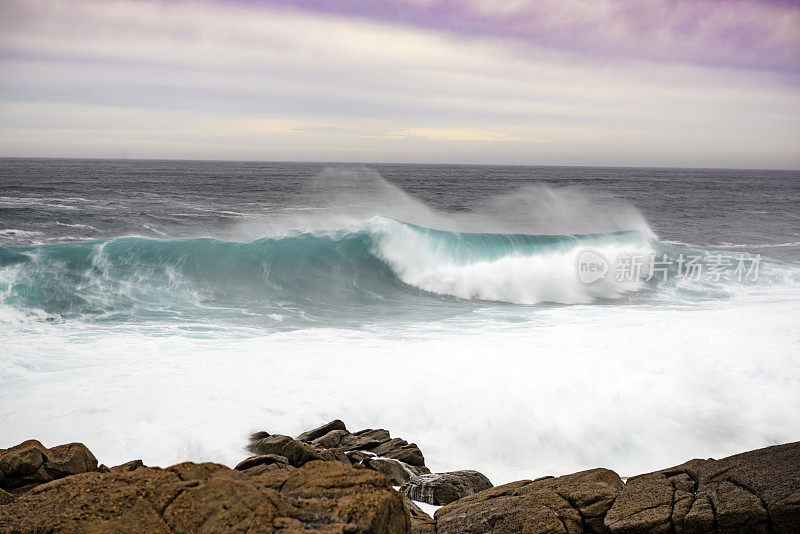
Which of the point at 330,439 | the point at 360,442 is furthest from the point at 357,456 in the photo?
the point at 330,439

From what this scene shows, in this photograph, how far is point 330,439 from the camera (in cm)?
620

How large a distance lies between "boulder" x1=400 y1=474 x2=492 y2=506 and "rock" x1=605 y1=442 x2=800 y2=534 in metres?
1.35

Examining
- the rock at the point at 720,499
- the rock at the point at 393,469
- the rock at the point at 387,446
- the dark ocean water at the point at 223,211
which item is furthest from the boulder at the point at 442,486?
the dark ocean water at the point at 223,211

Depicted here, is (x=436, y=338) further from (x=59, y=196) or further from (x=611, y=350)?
(x=59, y=196)

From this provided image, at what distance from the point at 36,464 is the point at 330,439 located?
2799mm

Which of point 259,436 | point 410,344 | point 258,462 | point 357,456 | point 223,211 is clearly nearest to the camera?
point 258,462

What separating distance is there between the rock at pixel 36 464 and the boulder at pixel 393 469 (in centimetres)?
231

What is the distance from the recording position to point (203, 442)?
624 centimetres

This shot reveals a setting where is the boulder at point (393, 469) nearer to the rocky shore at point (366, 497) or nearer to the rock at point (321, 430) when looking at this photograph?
the rocky shore at point (366, 497)

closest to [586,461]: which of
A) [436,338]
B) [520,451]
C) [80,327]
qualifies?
[520,451]

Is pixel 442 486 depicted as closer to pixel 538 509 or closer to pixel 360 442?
pixel 538 509

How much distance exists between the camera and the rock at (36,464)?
4109mm

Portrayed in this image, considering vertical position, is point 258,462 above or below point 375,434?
above

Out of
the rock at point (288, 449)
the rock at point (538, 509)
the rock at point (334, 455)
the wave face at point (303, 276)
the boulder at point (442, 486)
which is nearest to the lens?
the rock at point (538, 509)
